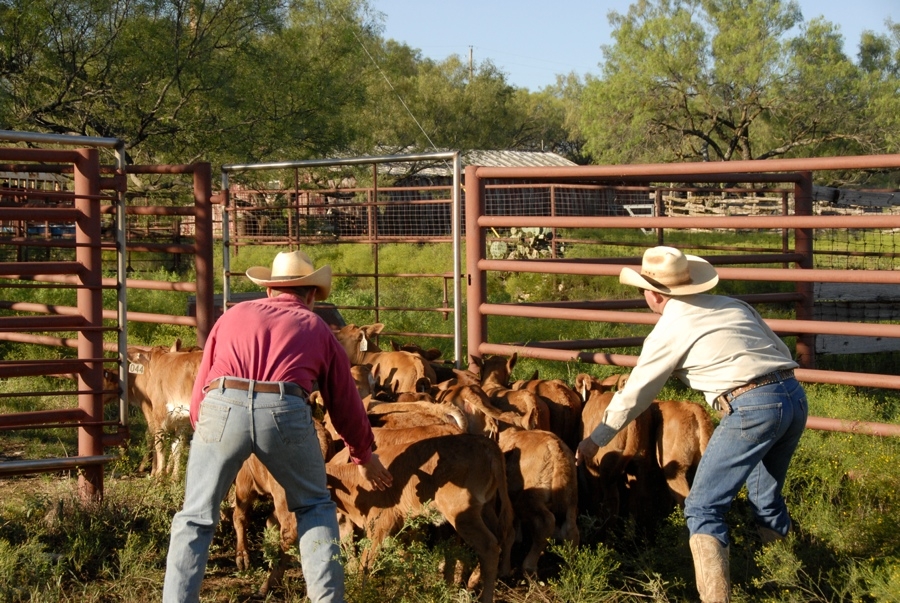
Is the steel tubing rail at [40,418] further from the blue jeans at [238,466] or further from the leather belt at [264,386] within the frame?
the leather belt at [264,386]

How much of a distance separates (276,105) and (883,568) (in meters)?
17.1

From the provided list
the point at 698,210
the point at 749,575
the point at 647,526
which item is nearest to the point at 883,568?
the point at 749,575

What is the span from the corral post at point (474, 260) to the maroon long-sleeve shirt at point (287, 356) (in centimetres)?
355

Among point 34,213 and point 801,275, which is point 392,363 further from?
point 801,275

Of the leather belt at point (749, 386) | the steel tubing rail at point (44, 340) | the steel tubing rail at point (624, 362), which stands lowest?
the steel tubing rail at point (624, 362)

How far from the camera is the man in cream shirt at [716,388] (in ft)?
17.3

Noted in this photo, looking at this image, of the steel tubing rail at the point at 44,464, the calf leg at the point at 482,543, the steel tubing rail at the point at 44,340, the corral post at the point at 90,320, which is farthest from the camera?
the steel tubing rail at the point at 44,340

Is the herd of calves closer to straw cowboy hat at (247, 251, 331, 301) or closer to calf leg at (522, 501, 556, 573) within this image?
calf leg at (522, 501, 556, 573)

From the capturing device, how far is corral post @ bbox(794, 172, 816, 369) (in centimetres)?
927

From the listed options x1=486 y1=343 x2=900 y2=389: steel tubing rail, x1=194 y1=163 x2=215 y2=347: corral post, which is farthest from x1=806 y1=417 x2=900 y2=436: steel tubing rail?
x1=194 y1=163 x2=215 y2=347: corral post

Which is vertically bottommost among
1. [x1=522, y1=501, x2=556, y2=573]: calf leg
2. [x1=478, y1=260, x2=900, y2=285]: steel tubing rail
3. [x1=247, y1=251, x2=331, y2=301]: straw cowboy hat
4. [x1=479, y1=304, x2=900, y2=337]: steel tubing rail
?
[x1=522, y1=501, x2=556, y2=573]: calf leg

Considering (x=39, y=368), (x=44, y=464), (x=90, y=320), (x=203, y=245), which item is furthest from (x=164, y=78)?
(x=44, y=464)

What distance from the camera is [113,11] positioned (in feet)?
62.9

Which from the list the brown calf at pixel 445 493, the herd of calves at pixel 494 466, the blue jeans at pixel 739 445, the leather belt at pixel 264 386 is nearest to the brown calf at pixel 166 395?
the herd of calves at pixel 494 466
